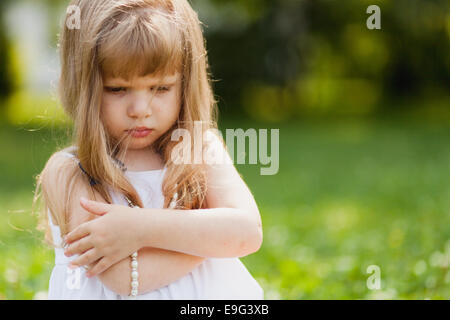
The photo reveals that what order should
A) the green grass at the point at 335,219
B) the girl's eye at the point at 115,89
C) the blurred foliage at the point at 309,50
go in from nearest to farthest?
1. the girl's eye at the point at 115,89
2. the green grass at the point at 335,219
3. the blurred foliage at the point at 309,50

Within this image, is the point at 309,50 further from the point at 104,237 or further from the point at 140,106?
the point at 104,237

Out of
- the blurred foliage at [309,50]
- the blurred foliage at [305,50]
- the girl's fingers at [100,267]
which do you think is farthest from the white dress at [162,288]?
the blurred foliage at [309,50]

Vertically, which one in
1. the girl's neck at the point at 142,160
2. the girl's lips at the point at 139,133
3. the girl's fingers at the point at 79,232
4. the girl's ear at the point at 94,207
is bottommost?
the girl's fingers at the point at 79,232

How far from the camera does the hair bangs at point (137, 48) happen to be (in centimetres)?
189

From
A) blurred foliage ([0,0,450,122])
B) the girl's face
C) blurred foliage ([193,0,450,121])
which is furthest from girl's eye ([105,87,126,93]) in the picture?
blurred foliage ([193,0,450,121])

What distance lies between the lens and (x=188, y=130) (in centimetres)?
214

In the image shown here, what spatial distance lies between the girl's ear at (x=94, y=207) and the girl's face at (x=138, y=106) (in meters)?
0.26

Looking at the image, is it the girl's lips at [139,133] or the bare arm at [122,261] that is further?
the girl's lips at [139,133]

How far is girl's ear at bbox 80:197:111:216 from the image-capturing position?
1875 millimetres

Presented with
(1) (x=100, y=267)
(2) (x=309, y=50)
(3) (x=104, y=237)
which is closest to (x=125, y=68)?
(3) (x=104, y=237)

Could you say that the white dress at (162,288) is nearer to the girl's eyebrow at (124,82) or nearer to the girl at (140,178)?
the girl at (140,178)

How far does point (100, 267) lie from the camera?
6.13 ft
